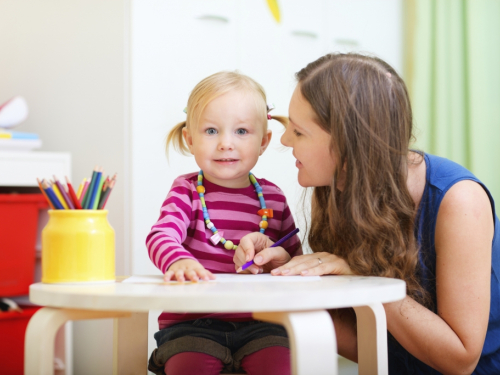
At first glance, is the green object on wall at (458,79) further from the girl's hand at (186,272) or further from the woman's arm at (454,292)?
the girl's hand at (186,272)

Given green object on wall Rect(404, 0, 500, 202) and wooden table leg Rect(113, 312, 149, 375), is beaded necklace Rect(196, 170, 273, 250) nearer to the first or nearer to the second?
wooden table leg Rect(113, 312, 149, 375)

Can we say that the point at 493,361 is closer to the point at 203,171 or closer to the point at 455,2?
the point at 203,171

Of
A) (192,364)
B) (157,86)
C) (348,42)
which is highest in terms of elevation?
(348,42)

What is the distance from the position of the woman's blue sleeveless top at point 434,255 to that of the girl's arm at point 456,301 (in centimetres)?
3

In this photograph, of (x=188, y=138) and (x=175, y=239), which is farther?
(x=188, y=138)

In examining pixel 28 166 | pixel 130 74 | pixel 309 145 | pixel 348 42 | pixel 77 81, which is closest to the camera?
pixel 309 145

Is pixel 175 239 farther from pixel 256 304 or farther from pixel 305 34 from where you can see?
pixel 305 34

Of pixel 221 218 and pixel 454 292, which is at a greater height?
pixel 221 218

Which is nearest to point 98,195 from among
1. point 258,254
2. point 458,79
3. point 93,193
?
point 93,193

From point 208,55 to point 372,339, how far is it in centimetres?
140

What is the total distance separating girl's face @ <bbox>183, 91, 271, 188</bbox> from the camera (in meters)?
1.09

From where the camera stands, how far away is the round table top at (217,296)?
23.3 inches

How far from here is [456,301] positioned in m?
0.92

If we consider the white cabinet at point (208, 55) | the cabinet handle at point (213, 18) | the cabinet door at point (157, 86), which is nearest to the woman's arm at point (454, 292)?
the white cabinet at point (208, 55)
